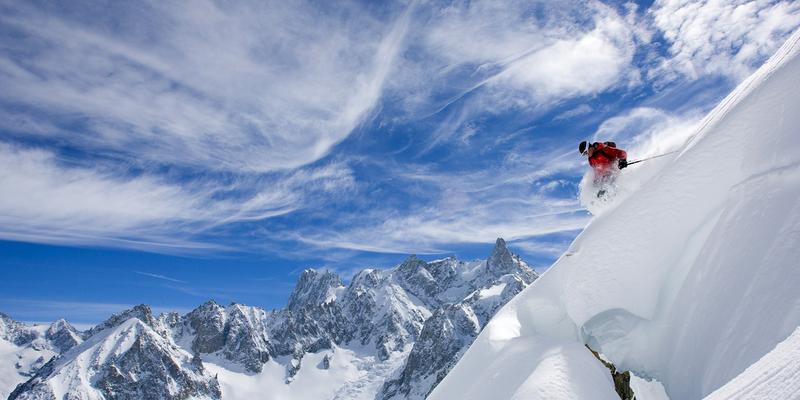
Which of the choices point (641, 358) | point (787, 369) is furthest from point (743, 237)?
point (787, 369)

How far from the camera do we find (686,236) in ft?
34.9

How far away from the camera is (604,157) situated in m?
16.2

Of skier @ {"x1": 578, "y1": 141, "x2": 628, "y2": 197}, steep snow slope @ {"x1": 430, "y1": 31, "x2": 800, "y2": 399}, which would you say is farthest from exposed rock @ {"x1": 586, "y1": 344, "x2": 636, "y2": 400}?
skier @ {"x1": 578, "y1": 141, "x2": 628, "y2": 197}

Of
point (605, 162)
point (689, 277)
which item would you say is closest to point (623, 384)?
point (689, 277)

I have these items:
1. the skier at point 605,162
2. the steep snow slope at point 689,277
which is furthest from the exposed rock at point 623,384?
the skier at point 605,162

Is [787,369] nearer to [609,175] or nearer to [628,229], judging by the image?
[628,229]

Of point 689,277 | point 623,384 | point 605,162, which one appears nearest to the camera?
point 689,277

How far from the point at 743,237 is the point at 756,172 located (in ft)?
4.59

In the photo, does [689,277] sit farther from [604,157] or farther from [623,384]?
[604,157]

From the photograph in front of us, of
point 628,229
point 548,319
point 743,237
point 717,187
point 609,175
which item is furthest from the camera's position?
point 609,175

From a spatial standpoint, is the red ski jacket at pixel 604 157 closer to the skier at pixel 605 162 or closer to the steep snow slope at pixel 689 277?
the skier at pixel 605 162

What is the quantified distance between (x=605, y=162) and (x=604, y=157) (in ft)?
0.63

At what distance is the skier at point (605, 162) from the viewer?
1585 centimetres

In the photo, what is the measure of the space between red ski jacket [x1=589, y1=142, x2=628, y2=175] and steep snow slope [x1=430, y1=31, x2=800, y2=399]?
13.0ft
